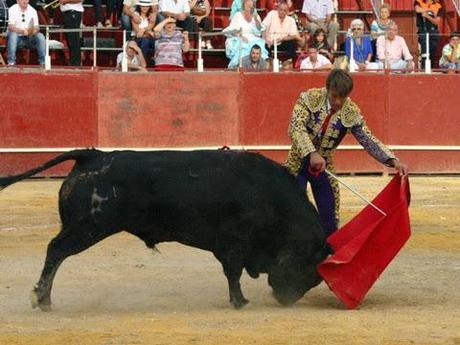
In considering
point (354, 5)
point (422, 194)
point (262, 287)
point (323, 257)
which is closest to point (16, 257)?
point (262, 287)

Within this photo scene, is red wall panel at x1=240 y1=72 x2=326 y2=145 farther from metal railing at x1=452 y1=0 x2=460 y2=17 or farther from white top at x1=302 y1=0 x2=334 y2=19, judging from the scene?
metal railing at x1=452 y1=0 x2=460 y2=17

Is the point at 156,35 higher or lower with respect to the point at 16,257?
higher

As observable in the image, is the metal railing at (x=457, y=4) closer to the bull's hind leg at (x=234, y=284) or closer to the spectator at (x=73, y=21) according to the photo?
the spectator at (x=73, y=21)

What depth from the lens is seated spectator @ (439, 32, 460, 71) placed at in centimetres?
1698

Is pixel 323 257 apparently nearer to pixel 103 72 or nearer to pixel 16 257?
pixel 16 257

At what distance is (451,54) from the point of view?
56.0 feet

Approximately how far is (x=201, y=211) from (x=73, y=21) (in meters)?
9.01

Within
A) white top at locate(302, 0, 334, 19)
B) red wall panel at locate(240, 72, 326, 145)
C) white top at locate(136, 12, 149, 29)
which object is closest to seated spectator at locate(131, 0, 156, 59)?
white top at locate(136, 12, 149, 29)

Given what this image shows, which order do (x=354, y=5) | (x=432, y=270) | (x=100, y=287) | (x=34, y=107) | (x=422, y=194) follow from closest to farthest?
1. (x=100, y=287)
2. (x=432, y=270)
3. (x=422, y=194)
4. (x=34, y=107)
5. (x=354, y=5)

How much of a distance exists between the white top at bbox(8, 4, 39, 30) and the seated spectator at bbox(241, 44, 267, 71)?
103 inches

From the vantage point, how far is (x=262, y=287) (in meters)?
8.18

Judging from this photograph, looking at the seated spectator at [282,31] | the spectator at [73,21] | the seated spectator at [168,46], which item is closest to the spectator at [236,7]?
the seated spectator at [282,31]

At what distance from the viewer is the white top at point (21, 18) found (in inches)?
601

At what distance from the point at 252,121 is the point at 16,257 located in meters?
7.14
